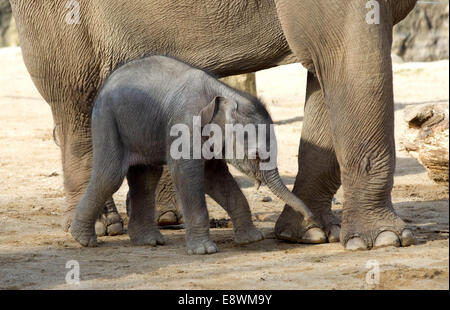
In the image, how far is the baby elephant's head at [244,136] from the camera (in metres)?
5.12

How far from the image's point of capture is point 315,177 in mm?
5684

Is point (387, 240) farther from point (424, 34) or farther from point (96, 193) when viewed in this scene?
point (424, 34)

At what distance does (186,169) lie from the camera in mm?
5062

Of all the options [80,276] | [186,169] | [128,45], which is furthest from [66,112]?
[80,276]

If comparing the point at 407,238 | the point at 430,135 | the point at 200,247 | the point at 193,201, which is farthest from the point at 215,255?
the point at 430,135

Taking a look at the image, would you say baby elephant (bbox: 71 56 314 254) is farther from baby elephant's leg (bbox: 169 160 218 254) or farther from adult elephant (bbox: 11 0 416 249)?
adult elephant (bbox: 11 0 416 249)

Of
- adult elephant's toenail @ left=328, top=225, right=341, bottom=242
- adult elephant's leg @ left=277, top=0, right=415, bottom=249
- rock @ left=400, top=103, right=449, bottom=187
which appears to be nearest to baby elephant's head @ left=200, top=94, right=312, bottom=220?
adult elephant's leg @ left=277, top=0, right=415, bottom=249

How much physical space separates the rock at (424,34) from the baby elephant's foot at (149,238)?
18.0 metres

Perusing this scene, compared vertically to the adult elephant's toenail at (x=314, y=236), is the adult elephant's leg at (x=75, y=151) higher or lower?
higher

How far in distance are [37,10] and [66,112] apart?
0.70 meters

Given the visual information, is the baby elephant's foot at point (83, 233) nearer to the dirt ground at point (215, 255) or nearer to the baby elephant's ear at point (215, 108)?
the dirt ground at point (215, 255)

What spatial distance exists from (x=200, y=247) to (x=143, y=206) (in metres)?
0.61

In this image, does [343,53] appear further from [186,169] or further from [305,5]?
[186,169]

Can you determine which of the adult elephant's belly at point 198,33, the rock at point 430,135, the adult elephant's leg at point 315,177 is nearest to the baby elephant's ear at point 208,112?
the adult elephant's belly at point 198,33
